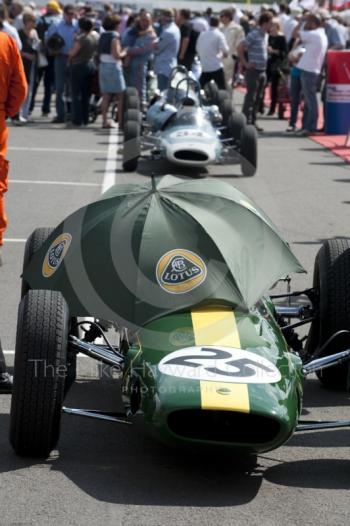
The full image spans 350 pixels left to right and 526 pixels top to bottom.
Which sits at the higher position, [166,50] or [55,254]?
[55,254]

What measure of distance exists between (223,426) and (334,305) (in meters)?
1.77

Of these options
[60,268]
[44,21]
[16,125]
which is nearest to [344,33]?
[44,21]

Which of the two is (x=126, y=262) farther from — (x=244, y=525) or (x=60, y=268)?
(x=244, y=525)

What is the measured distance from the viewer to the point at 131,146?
16.4m

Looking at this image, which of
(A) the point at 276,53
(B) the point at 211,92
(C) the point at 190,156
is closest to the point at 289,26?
(A) the point at 276,53

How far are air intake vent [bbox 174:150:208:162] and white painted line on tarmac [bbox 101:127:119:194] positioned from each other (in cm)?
92

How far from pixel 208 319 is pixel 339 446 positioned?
962 mm

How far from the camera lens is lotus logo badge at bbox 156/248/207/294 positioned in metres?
6.23

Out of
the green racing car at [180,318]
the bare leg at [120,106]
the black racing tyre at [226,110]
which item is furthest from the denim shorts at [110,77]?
the green racing car at [180,318]

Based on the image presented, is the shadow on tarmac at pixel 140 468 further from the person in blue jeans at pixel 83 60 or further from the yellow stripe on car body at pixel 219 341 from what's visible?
the person in blue jeans at pixel 83 60

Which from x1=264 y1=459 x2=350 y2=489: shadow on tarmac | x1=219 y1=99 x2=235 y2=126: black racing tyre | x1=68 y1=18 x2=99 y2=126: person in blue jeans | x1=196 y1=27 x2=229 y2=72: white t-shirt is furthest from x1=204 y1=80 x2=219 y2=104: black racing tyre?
x1=264 y1=459 x2=350 y2=489: shadow on tarmac

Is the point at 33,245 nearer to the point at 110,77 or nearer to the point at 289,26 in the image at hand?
the point at 110,77

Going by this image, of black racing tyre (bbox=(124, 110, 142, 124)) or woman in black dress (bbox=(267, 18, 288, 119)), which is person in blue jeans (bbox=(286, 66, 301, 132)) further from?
black racing tyre (bbox=(124, 110, 142, 124))

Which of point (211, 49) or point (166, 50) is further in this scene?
point (211, 49)
